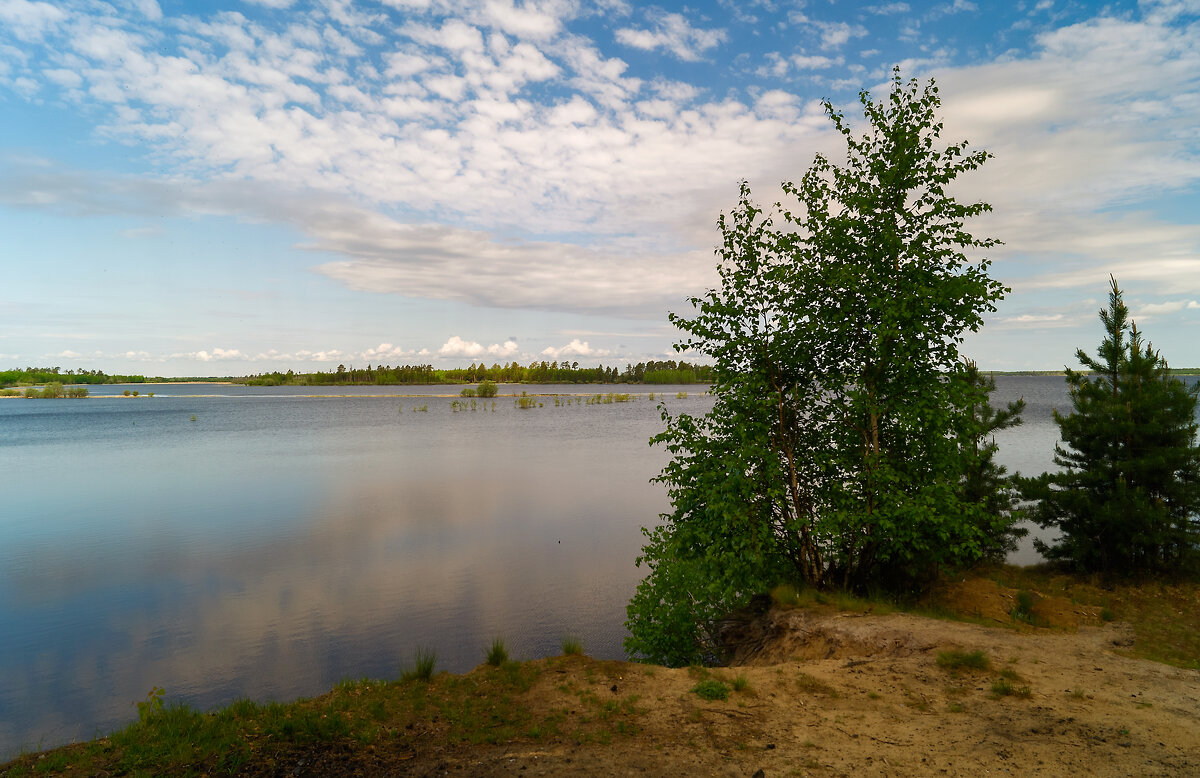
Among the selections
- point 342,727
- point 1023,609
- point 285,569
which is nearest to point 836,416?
point 1023,609

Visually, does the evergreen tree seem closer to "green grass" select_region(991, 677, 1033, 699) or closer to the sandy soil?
the sandy soil

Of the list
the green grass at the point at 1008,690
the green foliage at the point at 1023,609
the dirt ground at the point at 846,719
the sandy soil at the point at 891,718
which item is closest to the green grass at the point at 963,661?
the dirt ground at the point at 846,719

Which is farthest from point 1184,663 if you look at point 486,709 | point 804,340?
point 486,709

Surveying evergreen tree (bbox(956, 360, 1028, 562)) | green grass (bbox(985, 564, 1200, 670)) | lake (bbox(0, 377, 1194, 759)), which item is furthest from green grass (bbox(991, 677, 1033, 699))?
evergreen tree (bbox(956, 360, 1028, 562))

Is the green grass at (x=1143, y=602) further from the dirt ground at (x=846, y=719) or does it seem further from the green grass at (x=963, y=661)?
the green grass at (x=963, y=661)

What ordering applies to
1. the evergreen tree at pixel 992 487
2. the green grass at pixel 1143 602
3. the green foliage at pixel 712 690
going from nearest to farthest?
the green foliage at pixel 712 690, the green grass at pixel 1143 602, the evergreen tree at pixel 992 487

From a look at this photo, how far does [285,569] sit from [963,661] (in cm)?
1921

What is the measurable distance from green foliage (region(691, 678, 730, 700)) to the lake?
15.7 ft

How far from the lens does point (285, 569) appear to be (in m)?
19.6

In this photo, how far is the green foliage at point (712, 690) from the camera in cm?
859

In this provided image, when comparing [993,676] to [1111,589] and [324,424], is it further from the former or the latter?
[324,424]

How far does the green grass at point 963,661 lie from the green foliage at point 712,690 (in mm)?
3593

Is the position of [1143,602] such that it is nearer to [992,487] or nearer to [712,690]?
[992,487]

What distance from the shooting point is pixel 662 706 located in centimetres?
840
